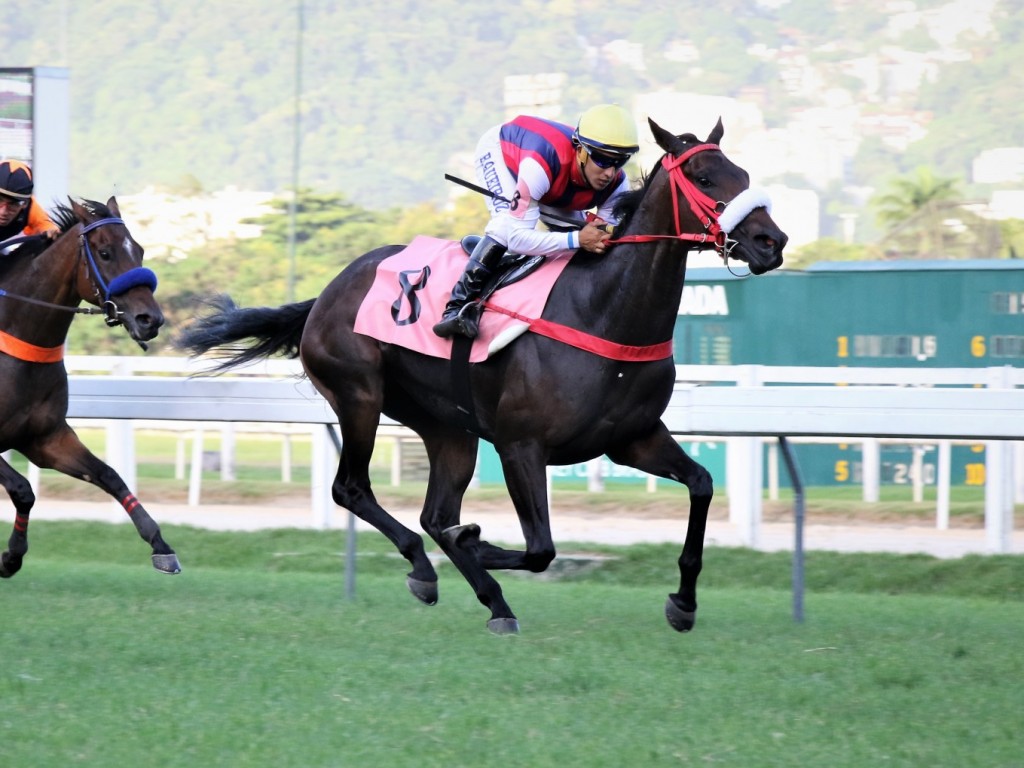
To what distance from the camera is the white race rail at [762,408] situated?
6328 mm

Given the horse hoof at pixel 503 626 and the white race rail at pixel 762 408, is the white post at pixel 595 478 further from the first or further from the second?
the horse hoof at pixel 503 626

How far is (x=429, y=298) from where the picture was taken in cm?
648

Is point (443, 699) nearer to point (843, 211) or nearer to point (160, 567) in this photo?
point (160, 567)

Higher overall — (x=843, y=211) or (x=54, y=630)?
(x=843, y=211)

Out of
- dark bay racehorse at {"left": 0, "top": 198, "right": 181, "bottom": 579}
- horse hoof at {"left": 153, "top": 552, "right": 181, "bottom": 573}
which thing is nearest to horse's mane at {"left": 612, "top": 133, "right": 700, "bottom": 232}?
dark bay racehorse at {"left": 0, "top": 198, "right": 181, "bottom": 579}

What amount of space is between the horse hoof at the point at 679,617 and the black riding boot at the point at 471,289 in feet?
4.38

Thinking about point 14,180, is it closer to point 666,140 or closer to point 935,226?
point 666,140

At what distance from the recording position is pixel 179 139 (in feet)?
224

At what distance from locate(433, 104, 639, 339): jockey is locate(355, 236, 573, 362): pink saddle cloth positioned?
0.29 ft

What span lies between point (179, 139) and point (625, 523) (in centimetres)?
5996

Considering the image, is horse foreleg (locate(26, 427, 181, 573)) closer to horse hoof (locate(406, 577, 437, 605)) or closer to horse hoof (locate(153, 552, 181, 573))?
horse hoof (locate(153, 552, 181, 573))

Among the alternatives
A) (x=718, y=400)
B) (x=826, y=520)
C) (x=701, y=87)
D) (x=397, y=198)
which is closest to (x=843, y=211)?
(x=701, y=87)

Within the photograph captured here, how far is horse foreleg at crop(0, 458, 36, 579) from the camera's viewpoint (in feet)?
23.6

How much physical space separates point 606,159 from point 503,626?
1897mm
